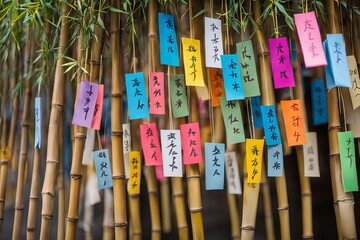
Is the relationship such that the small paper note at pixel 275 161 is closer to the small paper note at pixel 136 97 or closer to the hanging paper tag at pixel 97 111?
the small paper note at pixel 136 97

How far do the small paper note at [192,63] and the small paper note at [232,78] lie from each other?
0.33 feet

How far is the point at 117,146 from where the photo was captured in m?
1.84

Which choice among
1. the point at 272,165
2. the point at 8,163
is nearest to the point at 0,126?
the point at 8,163

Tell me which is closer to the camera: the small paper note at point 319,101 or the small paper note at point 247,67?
the small paper note at point 247,67

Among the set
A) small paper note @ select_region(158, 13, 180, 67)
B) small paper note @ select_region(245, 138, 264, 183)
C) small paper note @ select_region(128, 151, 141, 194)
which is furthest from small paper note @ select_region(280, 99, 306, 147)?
small paper note @ select_region(128, 151, 141, 194)

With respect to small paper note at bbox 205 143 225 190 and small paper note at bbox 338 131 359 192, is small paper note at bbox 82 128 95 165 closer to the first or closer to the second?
small paper note at bbox 205 143 225 190

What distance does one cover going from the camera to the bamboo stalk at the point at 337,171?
1784mm

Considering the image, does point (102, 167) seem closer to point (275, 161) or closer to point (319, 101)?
point (275, 161)

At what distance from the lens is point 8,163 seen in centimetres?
233

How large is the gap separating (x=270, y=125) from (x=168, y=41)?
55 centimetres

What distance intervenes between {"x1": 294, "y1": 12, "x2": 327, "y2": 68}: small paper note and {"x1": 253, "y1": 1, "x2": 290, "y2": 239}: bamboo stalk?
19cm

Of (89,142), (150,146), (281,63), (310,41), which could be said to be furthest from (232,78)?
(89,142)

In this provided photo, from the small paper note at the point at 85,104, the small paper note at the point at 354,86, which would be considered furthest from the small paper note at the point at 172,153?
the small paper note at the point at 354,86

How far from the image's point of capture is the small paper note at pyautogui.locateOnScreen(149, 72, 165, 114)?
1766 mm
